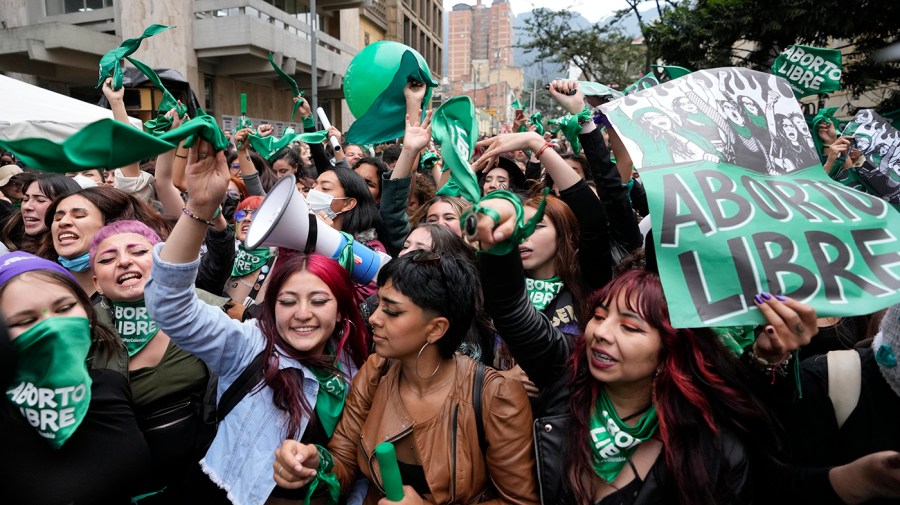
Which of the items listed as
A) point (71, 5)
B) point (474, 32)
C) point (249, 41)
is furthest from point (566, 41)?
point (474, 32)

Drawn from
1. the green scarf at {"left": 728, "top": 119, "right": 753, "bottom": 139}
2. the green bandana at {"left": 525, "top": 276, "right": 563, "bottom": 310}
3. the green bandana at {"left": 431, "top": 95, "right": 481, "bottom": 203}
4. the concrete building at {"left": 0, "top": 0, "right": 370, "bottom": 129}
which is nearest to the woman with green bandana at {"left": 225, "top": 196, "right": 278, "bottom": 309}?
the green bandana at {"left": 525, "top": 276, "right": 563, "bottom": 310}

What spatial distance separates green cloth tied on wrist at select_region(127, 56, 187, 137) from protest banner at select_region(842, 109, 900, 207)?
136 inches

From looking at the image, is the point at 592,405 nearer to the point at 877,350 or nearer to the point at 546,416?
the point at 546,416

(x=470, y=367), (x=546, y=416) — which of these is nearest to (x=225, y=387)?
(x=470, y=367)

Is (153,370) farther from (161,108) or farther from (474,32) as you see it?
(474,32)

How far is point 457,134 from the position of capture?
1.66 metres

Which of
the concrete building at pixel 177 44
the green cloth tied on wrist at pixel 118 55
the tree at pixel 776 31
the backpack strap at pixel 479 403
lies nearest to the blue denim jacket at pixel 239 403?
the backpack strap at pixel 479 403

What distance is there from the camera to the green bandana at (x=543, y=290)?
8.20 ft

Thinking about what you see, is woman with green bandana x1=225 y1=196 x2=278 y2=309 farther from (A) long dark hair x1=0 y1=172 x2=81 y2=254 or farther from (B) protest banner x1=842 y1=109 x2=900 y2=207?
(B) protest banner x1=842 y1=109 x2=900 y2=207

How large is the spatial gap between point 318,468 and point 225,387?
52 cm

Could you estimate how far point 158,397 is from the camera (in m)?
2.09

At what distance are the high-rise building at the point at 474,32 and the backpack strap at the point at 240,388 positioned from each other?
11061cm

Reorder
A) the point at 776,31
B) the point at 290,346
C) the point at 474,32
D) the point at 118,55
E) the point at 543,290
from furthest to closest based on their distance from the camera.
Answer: the point at 474,32
the point at 776,31
the point at 118,55
the point at 543,290
the point at 290,346

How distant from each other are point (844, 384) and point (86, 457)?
2283 mm
